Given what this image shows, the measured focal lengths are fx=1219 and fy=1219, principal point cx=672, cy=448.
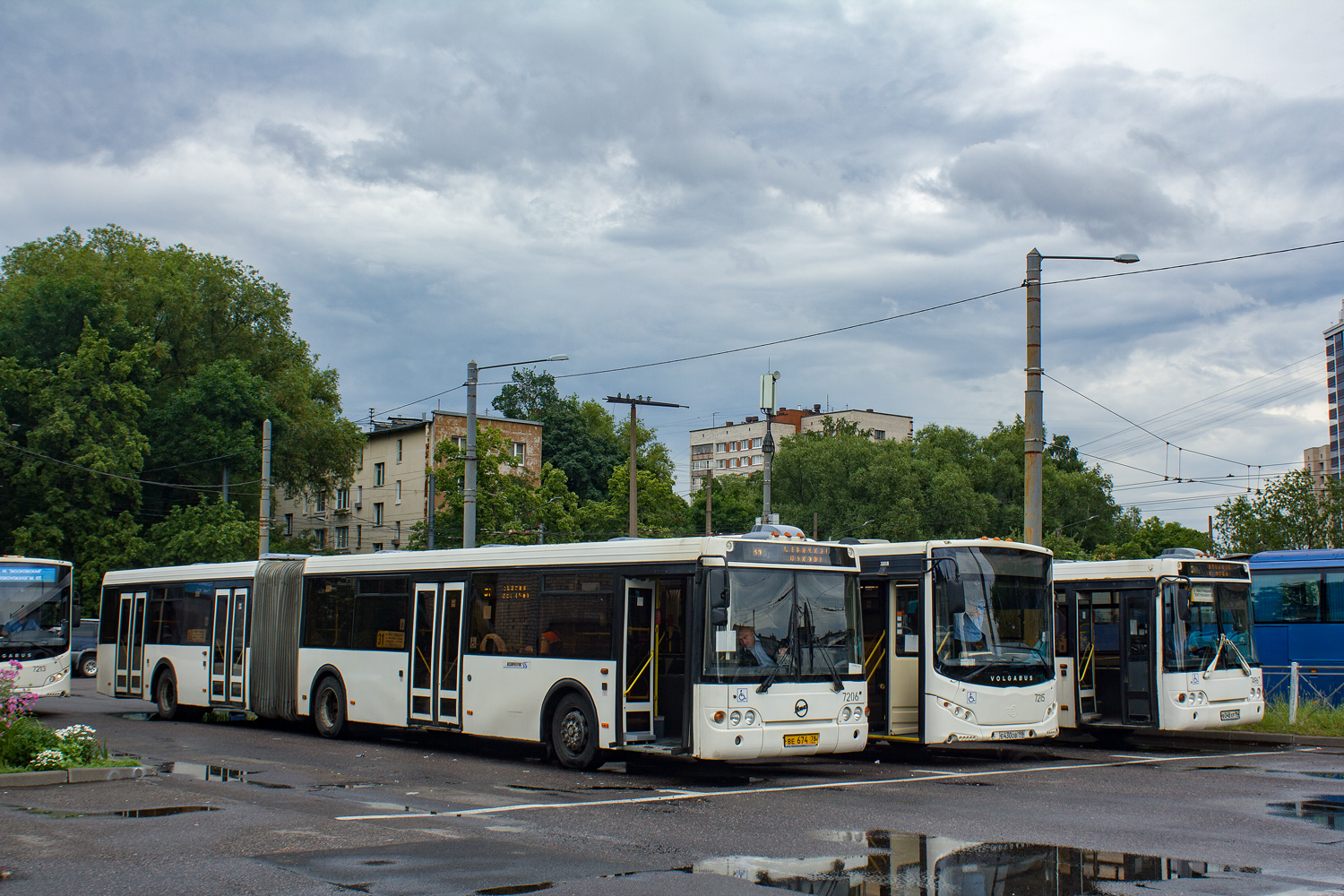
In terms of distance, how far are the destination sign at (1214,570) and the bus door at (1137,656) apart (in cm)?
71

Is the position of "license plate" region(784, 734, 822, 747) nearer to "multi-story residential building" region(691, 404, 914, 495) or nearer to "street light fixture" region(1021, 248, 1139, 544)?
"street light fixture" region(1021, 248, 1139, 544)

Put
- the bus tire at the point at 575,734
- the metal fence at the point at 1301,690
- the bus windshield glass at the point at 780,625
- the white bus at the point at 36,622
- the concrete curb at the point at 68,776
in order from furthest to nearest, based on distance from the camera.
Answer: the white bus at the point at 36,622, the metal fence at the point at 1301,690, the bus tire at the point at 575,734, the bus windshield glass at the point at 780,625, the concrete curb at the point at 68,776

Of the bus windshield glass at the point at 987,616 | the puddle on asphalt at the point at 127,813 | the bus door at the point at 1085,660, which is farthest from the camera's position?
the bus door at the point at 1085,660

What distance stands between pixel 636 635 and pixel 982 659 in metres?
4.46

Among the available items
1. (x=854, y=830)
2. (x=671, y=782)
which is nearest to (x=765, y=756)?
(x=671, y=782)

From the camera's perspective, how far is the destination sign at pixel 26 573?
72.6 feet

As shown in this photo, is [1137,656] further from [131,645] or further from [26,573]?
[26,573]

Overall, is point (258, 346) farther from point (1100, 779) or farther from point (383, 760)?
point (1100, 779)

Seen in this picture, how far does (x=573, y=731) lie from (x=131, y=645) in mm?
13716

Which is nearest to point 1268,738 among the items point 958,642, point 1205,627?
point 1205,627

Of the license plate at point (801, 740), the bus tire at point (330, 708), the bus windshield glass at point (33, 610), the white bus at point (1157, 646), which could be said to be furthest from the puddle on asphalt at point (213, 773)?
the white bus at point (1157, 646)

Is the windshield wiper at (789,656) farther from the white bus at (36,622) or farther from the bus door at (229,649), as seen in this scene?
the white bus at (36,622)

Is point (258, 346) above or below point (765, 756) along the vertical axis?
above

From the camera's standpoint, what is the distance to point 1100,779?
45.7 feet
